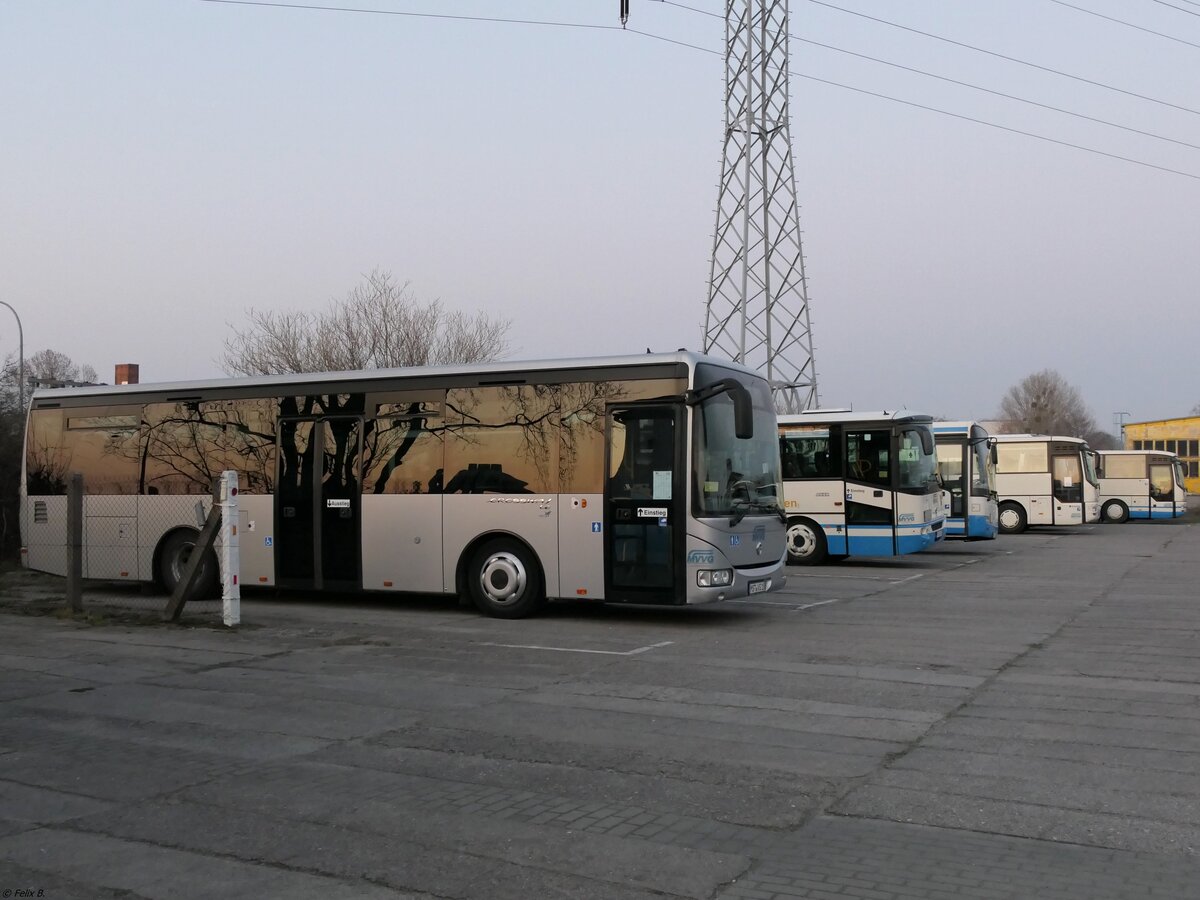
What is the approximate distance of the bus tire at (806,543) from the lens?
23.7 m

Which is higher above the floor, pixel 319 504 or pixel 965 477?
pixel 965 477

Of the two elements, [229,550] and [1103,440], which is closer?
[229,550]

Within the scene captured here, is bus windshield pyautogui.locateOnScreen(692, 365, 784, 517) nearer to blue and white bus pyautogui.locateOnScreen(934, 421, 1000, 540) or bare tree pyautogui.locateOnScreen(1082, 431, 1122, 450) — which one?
blue and white bus pyautogui.locateOnScreen(934, 421, 1000, 540)

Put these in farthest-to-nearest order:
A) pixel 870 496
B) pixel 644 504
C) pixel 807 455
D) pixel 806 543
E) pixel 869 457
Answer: pixel 806 543, pixel 807 455, pixel 870 496, pixel 869 457, pixel 644 504

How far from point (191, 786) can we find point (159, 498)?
36.4 feet

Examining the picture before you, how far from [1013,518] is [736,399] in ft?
93.4

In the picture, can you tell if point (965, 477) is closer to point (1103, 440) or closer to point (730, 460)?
point (730, 460)

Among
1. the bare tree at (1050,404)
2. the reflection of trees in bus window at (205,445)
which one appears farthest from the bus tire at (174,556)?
the bare tree at (1050,404)

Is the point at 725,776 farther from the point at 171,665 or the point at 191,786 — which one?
the point at 171,665

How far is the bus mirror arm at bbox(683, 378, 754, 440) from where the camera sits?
501 inches

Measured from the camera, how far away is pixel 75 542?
14367 mm

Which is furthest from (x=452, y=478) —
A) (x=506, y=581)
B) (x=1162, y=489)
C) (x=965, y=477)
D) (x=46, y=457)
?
(x=1162, y=489)

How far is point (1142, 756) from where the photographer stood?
7.21 meters

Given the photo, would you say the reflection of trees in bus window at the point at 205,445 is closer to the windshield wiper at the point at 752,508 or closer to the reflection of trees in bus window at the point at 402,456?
the reflection of trees in bus window at the point at 402,456
